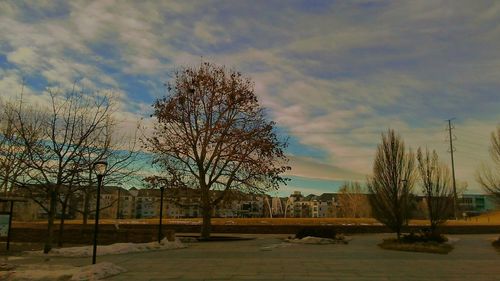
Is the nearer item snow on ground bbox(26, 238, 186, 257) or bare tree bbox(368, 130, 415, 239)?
snow on ground bbox(26, 238, 186, 257)

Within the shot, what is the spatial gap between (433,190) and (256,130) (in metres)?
12.3

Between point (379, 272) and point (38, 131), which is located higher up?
point (38, 131)

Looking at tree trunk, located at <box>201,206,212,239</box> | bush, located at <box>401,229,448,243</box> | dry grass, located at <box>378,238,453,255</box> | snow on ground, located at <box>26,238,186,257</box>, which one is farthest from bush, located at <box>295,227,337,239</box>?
snow on ground, located at <box>26,238,186,257</box>

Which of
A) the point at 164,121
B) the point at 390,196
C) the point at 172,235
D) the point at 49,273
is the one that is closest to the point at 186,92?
the point at 164,121

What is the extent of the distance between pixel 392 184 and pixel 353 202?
6376cm

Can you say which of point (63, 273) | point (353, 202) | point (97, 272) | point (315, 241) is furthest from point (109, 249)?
point (353, 202)

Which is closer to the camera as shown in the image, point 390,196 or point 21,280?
point 21,280

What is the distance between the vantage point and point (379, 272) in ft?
47.0

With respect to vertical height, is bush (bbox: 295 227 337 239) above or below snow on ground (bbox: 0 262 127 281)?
above

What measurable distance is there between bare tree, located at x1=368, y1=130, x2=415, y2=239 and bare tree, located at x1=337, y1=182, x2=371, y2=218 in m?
56.4

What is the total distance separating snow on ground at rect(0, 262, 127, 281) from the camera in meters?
12.9

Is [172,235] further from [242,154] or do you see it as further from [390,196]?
[390,196]

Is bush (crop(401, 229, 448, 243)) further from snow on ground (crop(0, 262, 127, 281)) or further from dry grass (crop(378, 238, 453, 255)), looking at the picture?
snow on ground (crop(0, 262, 127, 281))

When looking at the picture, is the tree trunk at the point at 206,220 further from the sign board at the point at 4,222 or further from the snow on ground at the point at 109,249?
the sign board at the point at 4,222
